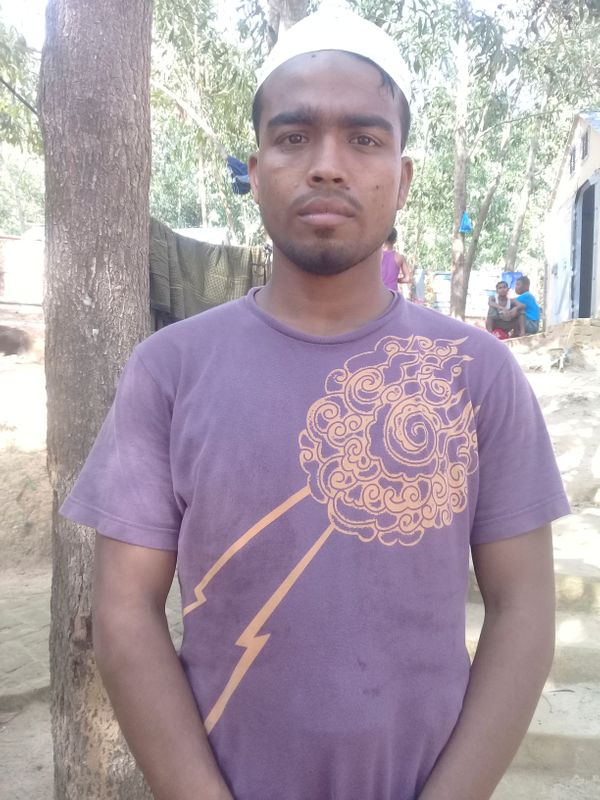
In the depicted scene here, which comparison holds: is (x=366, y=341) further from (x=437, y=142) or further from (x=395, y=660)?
(x=437, y=142)

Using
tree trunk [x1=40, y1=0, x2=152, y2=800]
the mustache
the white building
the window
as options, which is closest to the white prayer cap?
the mustache

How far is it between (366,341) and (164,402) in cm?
35

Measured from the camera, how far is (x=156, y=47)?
475 inches

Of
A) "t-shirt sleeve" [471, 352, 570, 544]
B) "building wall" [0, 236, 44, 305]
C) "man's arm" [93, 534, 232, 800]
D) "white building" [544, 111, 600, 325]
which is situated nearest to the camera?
"man's arm" [93, 534, 232, 800]

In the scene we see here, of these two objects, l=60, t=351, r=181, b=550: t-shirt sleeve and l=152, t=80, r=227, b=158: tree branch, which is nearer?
l=60, t=351, r=181, b=550: t-shirt sleeve

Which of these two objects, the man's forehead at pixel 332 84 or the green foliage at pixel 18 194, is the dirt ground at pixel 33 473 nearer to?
the man's forehead at pixel 332 84

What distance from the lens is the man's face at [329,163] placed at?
1.25 m

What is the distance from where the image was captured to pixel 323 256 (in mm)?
1278

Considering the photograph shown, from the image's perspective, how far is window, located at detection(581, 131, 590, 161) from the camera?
1570cm

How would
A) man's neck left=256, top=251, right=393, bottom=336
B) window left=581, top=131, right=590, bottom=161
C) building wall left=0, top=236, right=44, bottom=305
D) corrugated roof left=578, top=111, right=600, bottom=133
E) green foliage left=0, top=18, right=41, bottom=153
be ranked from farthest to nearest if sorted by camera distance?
window left=581, top=131, right=590, bottom=161 → corrugated roof left=578, top=111, right=600, bottom=133 → building wall left=0, top=236, right=44, bottom=305 → green foliage left=0, top=18, right=41, bottom=153 → man's neck left=256, top=251, right=393, bottom=336

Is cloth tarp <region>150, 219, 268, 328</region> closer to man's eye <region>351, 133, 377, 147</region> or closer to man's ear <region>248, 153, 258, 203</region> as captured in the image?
man's ear <region>248, 153, 258, 203</region>

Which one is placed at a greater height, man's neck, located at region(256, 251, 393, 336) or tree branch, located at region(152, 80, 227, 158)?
tree branch, located at region(152, 80, 227, 158)

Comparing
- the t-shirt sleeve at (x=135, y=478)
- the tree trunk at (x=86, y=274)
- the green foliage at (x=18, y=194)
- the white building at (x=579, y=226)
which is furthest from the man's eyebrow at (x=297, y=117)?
the green foliage at (x=18, y=194)

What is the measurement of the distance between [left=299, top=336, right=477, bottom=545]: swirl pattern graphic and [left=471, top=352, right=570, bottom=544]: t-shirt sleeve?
3 centimetres
